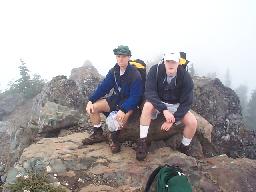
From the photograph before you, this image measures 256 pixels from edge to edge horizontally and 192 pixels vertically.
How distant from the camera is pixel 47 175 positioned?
7.62 meters

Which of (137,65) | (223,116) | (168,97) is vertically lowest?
(223,116)

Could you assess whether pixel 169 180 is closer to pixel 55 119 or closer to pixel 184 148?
pixel 184 148

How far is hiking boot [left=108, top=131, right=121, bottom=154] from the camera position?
29.0 ft

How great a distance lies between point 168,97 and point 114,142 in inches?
74.4

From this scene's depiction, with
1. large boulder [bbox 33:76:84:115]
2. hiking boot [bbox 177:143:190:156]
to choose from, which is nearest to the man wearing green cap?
hiking boot [bbox 177:143:190:156]

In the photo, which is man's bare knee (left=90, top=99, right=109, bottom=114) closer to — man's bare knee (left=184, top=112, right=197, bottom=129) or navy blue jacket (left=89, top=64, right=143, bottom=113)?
navy blue jacket (left=89, top=64, right=143, bottom=113)

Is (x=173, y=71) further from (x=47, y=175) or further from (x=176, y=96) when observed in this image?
(x=47, y=175)

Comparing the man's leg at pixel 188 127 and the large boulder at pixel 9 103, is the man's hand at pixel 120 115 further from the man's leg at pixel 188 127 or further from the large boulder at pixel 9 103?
the large boulder at pixel 9 103

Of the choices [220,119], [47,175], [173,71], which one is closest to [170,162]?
[173,71]

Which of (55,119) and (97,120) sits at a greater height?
(97,120)

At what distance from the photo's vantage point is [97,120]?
30.5ft

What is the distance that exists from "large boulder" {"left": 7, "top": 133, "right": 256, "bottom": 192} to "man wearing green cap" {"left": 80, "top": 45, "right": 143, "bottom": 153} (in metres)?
0.54

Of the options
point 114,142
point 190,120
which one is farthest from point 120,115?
point 190,120

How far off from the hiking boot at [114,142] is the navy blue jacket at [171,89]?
1.53m
